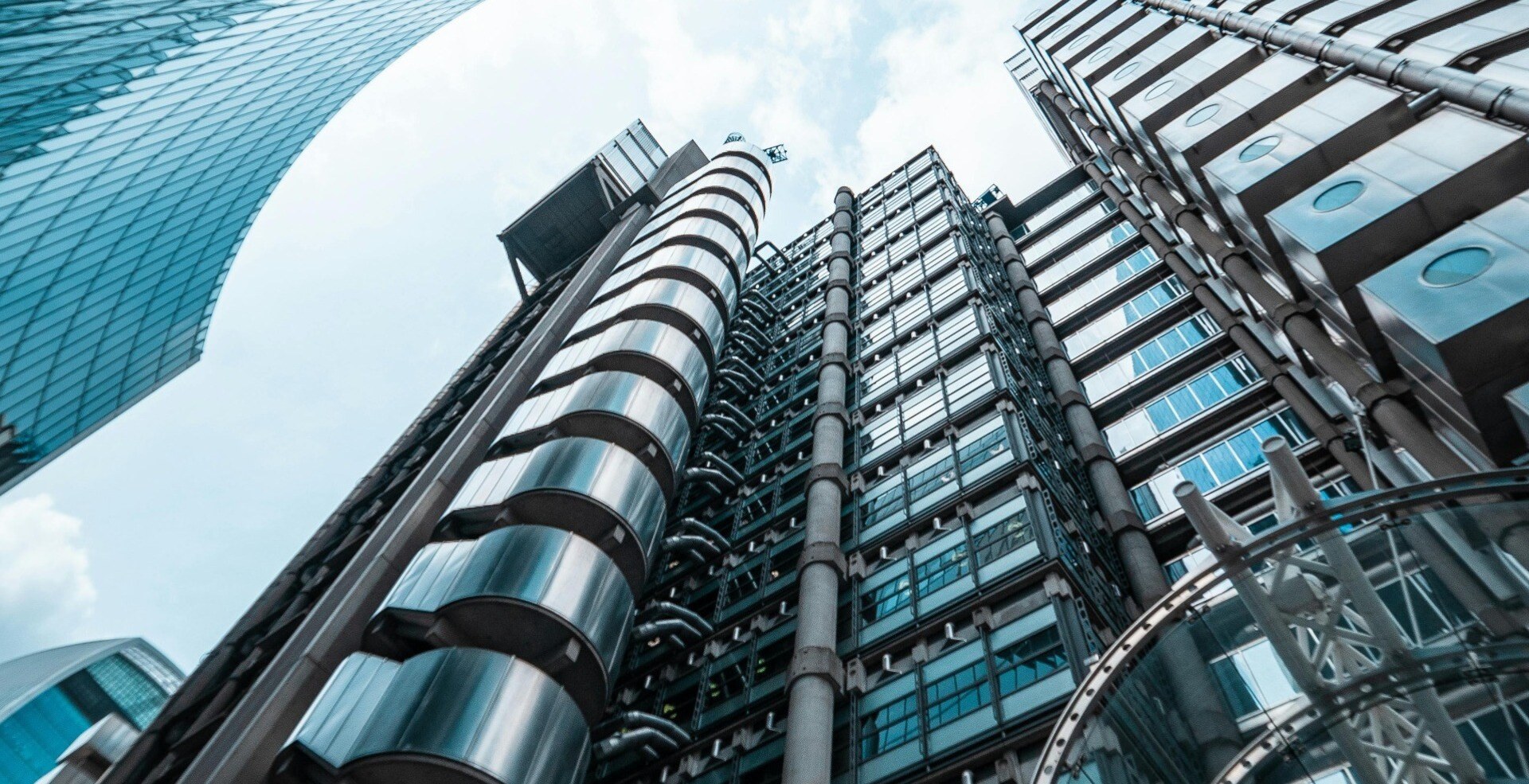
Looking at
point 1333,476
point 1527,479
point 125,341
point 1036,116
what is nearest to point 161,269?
point 125,341

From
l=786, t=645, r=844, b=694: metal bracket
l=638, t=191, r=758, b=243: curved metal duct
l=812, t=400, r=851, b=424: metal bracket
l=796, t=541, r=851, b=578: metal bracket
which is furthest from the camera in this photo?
l=638, t=191, r=758, b=243: curved metal duct

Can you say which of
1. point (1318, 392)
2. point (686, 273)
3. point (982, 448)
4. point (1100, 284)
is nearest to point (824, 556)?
point (982, 448)

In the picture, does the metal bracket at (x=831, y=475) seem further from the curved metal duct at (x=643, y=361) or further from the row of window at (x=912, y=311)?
the row of window at (x=912, y=311)

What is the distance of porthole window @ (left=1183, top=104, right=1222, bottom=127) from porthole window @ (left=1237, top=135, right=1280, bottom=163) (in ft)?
11.3

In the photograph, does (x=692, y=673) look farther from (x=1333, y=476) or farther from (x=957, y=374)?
(x=1333, y=476)

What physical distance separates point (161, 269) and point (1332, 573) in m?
89.1

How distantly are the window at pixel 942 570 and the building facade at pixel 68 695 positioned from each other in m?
93.7

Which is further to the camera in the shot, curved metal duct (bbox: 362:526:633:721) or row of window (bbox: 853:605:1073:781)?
curved metal duct (bbox: 362:526:633:721)

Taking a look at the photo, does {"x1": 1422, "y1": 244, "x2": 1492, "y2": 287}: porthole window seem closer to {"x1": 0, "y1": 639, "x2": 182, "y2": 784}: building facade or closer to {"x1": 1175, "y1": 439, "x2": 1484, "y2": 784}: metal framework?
{"x1": 1175, "y1": 439, "x2": 1484, "y2": 784}: metal framework

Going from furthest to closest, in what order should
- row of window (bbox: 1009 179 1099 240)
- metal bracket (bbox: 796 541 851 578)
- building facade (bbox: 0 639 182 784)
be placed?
building facade (bbox: 0 639 182 784) < row of window (bbox: 1009 179 1099 240) < metal bracket (bbox: 796 541 851 578)

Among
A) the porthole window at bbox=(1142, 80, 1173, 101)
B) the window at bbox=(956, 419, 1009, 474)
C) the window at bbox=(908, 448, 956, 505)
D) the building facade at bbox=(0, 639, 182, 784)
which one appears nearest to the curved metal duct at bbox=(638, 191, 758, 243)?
the window at bbox=(908, 448, 956, 505)

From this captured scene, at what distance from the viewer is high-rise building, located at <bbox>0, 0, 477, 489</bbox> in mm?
54906

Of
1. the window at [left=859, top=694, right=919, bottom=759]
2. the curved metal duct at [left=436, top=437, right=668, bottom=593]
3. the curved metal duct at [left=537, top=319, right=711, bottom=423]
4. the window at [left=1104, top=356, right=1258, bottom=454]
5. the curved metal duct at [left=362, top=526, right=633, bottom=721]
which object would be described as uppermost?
the curved metal duct at [left=537, top=319, right=711, bottom=423]

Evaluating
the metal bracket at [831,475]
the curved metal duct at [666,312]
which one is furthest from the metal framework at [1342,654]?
the curved metal duct at [666,312]
